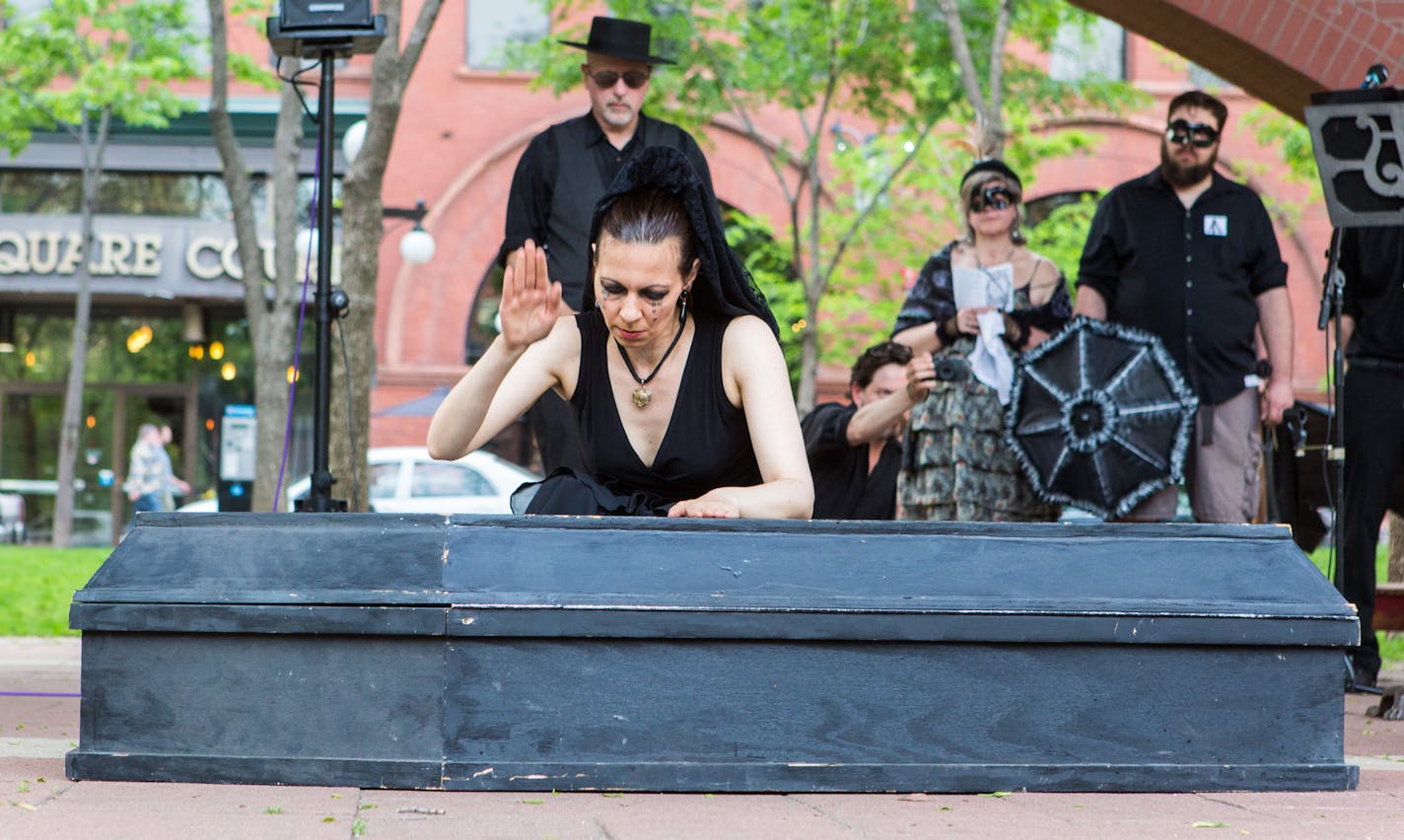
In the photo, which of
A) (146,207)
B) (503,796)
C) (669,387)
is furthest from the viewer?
(146,207)

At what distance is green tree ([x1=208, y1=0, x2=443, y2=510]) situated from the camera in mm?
9156

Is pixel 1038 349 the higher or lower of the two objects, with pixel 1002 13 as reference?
lower

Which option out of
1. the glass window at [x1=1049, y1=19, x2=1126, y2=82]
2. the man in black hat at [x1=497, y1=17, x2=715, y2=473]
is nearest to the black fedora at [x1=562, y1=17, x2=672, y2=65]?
the man in black hat at [x1=497, y1=17, x2=715, y2=473]

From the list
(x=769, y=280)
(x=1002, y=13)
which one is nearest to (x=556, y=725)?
(x=1002, y=13)

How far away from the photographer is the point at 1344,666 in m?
3.82

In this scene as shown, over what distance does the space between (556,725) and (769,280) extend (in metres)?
17.5

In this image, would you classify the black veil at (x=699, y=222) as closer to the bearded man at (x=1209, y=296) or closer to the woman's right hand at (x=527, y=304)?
the woman's right hand at (x=527, y=304)

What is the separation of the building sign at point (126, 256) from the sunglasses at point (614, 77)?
1808 cm

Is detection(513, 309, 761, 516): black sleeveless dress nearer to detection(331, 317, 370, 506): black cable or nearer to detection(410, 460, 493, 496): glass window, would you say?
detection(331, 317, 370, 506): black cable

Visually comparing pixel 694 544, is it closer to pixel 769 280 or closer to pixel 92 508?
pixel 769 280

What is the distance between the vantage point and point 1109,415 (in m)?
6.43

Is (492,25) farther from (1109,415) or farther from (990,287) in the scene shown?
(1109,415)

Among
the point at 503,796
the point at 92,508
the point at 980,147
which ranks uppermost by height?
the point at 980,147

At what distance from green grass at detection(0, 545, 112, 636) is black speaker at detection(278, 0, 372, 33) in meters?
2.75
